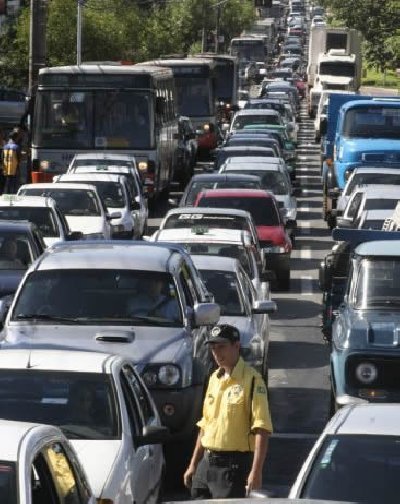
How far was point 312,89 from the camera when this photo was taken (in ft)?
266

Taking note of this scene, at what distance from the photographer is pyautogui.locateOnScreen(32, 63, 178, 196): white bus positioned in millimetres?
37750

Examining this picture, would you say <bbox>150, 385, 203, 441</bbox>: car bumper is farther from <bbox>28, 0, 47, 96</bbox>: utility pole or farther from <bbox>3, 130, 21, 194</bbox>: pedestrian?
<bbox>28, 0, 47, 96</bbox>: utility pole

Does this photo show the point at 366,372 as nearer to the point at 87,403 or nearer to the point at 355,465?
the point at 87,403

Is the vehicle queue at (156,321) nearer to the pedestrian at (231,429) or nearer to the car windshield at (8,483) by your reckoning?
the car windshield at (8,483)

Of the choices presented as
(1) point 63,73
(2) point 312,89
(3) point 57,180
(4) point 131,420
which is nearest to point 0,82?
(2) point 312,89

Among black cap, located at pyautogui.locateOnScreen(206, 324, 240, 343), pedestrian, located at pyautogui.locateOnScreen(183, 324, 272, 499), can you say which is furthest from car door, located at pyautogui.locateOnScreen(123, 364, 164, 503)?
black cap, located at pyautogui.locateOnScreen(206, 324, 240, 343)

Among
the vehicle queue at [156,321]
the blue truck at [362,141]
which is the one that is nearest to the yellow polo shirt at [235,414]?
the vehicle queue at [156,321]

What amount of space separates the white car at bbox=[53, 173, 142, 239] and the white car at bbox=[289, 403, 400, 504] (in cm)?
2141

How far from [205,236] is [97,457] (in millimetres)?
12085

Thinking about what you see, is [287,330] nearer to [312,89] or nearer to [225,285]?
[225,285]

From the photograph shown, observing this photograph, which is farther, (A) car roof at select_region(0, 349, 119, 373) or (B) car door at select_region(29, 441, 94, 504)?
(A) car roof at select_region(0, 349, 119, 373)

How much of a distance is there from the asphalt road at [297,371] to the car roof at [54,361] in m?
1.33

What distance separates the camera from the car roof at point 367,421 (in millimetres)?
9062

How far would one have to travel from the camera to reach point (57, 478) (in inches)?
315
